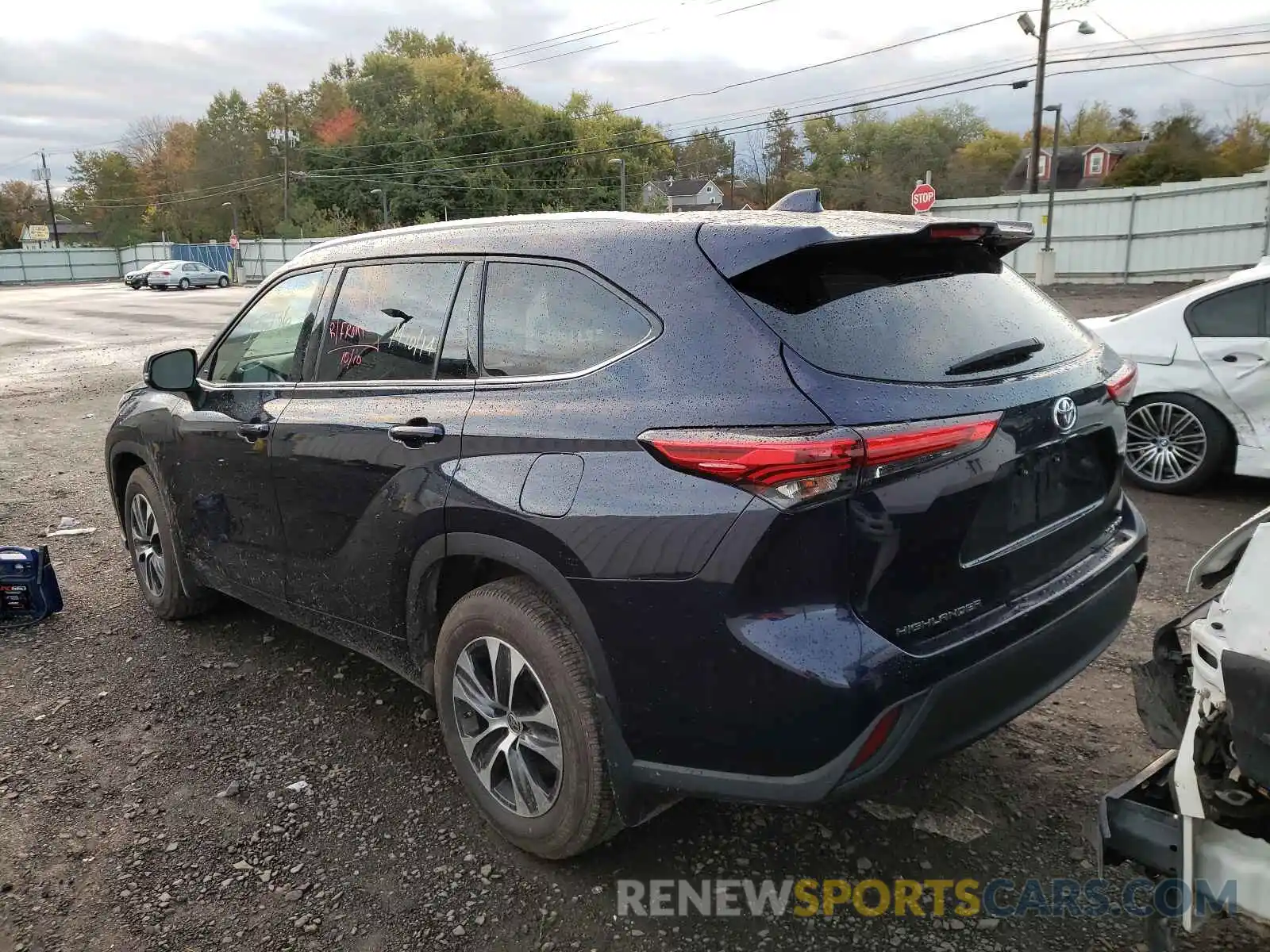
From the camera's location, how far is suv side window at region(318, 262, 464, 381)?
3039mm

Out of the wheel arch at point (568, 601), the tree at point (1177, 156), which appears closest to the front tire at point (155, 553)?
the wheel arch at point (568, 601)

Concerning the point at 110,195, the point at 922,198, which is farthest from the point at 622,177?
the point at 110,195

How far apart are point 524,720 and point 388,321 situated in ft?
4.86

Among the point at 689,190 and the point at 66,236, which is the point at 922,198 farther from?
the point at 66,236

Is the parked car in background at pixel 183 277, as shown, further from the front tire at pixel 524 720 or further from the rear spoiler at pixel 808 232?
the rear spoiler at pixel 808 232

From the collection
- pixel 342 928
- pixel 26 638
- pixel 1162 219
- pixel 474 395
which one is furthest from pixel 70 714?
pixel 1162 219

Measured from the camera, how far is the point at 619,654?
7.60ft

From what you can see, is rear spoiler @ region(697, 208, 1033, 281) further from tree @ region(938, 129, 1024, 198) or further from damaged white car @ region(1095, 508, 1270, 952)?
tree @ region(938, 129, 1024, 198)

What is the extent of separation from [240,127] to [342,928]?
8028 centimetres

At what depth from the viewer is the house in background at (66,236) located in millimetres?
80750

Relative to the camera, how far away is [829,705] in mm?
2070

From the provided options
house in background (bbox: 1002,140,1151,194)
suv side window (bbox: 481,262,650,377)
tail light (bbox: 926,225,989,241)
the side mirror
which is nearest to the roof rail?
tail light (bbox: 926,225,989,241)

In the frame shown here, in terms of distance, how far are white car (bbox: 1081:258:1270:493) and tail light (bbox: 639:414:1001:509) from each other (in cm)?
424

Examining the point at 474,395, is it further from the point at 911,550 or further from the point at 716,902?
the point at 716,902
